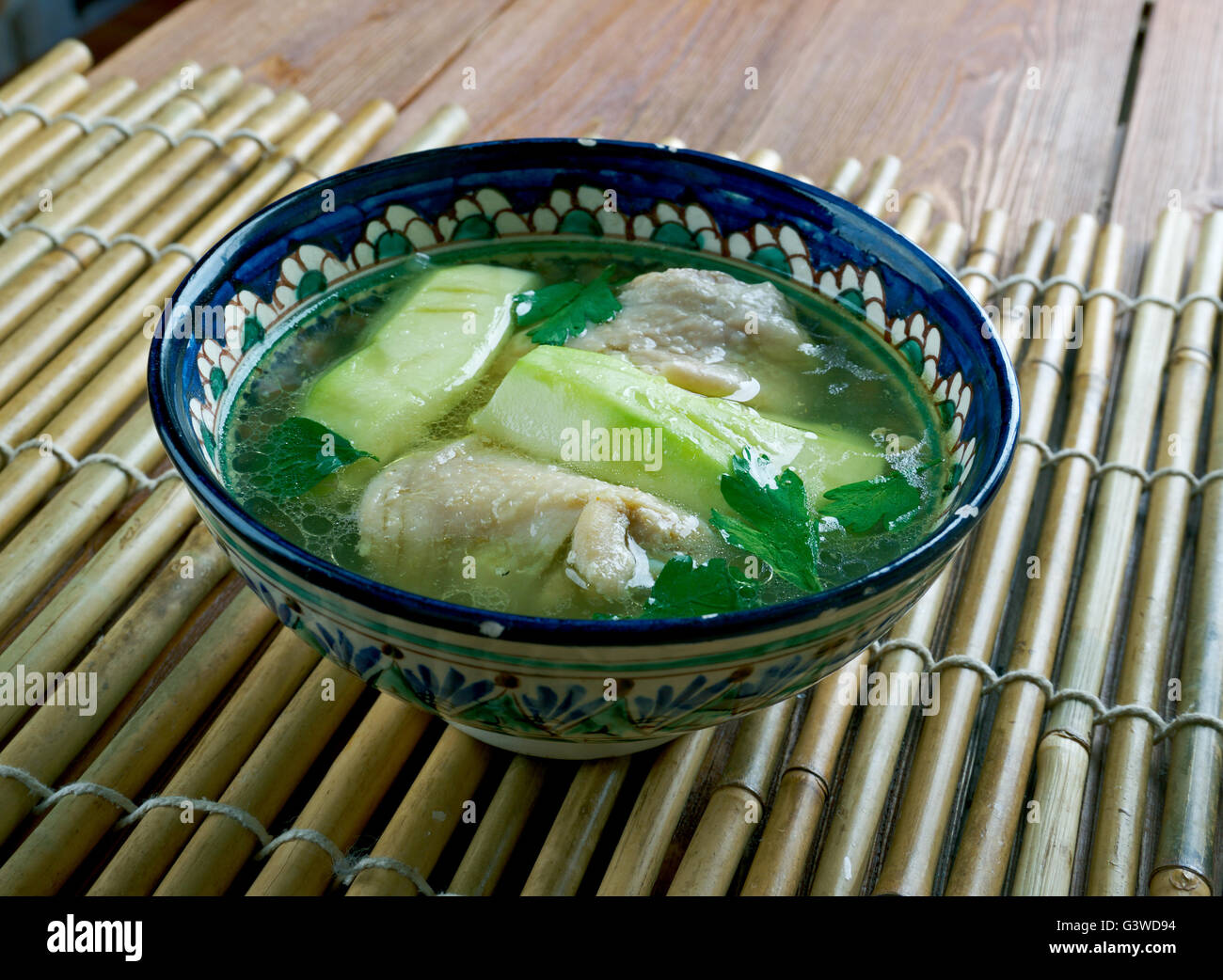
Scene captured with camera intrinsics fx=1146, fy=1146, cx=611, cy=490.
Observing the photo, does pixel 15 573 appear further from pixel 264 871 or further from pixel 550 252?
pixel 550 252

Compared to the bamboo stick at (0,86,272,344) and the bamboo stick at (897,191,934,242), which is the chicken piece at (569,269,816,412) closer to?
the bamboo stick at (897,191,934,242)

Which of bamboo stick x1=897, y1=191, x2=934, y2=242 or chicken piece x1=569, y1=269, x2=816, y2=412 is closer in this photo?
chicken piece x1=569, y1=269, x2=816, y2=412

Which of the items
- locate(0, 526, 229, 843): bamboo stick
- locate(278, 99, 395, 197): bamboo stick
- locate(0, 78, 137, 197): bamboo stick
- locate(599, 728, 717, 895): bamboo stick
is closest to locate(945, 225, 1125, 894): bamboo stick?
locate(599, 728, 717, 895): bamboo stick

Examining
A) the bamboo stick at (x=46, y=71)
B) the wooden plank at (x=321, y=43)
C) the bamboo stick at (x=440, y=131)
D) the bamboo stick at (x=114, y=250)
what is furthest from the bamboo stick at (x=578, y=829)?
the bamboo stick at (x=46, y=71)

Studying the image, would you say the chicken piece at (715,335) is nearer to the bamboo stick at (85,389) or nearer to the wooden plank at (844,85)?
the bamboo stick at (85,389)

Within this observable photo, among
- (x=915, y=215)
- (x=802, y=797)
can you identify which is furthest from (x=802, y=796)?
(x=915, y=215)
